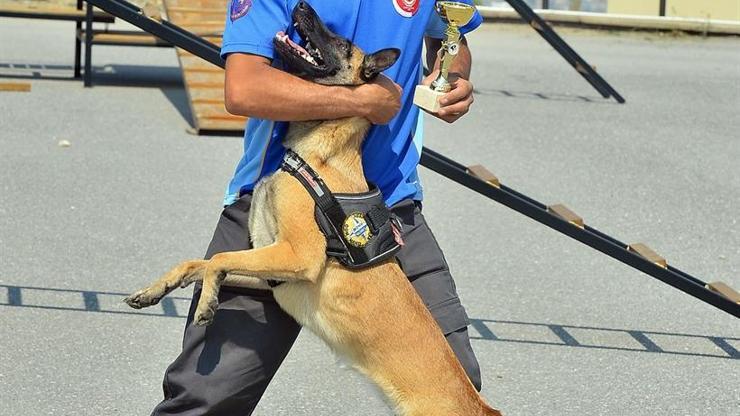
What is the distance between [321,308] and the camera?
3395 millimetres

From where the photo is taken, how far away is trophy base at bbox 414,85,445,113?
3434 mm

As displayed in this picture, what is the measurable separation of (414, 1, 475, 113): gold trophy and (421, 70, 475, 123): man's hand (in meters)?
0.02

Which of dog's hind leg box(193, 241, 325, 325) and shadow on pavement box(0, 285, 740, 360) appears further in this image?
shadow on pavement box(0, 285, 740, 360)

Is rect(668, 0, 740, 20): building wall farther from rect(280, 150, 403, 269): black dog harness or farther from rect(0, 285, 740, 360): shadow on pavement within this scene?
rect(280, 150, 403, 269): black dog harness

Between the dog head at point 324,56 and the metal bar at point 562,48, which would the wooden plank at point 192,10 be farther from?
the dog head at point 324,56

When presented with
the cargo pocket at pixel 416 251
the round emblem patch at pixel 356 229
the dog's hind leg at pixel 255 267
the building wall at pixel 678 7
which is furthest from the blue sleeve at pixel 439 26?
the building wall at pixel 678 7

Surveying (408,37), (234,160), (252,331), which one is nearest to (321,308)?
(252,331)

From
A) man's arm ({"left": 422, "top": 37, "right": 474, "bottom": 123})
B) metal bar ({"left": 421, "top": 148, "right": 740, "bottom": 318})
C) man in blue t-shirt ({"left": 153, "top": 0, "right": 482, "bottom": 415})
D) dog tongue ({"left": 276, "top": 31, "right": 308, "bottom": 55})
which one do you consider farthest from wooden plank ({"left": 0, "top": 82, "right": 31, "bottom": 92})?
dog tongue ({"left": 276, "top": 31, "right": 308, "bottom": 55})

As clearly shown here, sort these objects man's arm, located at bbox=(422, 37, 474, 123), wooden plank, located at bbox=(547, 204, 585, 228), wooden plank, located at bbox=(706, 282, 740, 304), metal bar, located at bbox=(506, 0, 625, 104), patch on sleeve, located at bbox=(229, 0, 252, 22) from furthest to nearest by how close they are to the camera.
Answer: metal bar, located at bbox=(506, 0, 625, 104) < wooden plank, located at bbox=(706, 282, 740, 304) < wooden plank, located at bbox=(547, 204, 585, 228) < man's arm, located at bbox=(422, 37, 474, 123) < patch on sleeve, located at bbox=(229, 0, 252, 22)

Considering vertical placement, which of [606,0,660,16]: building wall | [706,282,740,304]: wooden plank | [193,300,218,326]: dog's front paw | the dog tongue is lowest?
[606,0,660,16]: building wall

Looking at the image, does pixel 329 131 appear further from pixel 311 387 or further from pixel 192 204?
pixel 192 204

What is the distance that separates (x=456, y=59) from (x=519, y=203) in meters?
1.34

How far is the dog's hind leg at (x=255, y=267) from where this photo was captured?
328 cm

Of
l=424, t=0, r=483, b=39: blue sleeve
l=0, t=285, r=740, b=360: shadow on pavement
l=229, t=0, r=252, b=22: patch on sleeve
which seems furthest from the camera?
l=0, t=285, r=740, b=360: shadow on pavement
